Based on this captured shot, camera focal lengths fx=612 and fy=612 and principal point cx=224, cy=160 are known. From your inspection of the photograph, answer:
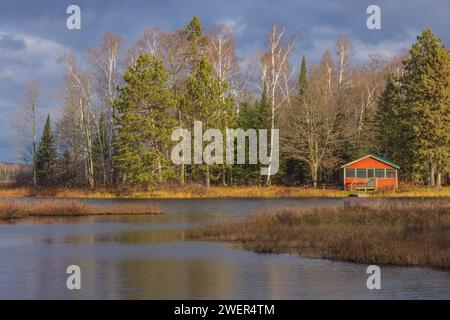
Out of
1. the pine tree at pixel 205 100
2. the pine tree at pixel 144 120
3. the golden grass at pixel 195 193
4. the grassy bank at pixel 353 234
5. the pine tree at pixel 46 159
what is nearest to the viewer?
the grassy bank at pixel 353 234

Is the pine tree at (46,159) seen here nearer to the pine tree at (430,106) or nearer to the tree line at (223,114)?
the tree line at (223,114)

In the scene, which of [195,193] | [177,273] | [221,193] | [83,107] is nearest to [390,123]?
[221,193]

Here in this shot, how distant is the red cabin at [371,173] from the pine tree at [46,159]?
36.1 metres

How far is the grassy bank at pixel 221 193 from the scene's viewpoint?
200ft

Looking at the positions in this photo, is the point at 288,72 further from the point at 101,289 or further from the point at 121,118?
the point at 101,289

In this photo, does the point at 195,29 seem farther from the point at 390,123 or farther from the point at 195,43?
the point at 390,123

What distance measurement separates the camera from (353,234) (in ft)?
74.8

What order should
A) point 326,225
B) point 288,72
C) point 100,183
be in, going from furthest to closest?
point 288,72 < point 100,183 < point 326,225

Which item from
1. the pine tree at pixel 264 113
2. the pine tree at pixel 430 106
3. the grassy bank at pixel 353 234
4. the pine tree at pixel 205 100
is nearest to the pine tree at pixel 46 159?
the pine tree at pixel 205 100

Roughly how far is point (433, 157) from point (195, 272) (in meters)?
49.6

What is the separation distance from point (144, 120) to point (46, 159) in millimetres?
23428
